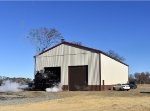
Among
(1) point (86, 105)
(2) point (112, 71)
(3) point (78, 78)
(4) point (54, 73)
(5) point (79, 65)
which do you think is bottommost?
(1) point (86, 105)

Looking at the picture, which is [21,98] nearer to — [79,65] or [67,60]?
[79,65]

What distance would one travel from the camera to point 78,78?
61.6 m

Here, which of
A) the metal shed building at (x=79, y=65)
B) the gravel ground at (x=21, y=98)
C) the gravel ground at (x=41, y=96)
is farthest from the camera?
the metal shed building at (x=79, y=65)

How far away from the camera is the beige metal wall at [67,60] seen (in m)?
60.3

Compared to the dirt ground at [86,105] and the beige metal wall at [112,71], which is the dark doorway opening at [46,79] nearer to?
the beige metal wall at [112,71]

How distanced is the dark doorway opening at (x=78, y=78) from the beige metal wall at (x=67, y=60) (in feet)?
2.25

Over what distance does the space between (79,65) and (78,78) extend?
2.19 meters

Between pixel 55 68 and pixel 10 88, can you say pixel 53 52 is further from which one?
pixel 10 88

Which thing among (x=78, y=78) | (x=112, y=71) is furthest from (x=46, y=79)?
(x=112, y=71)

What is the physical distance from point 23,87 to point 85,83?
11.6 meters

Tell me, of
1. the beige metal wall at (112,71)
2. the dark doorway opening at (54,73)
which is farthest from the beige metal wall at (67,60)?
the beige metal wall at (112,71)

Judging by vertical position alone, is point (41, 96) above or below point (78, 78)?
below

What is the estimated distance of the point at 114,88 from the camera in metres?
67.1

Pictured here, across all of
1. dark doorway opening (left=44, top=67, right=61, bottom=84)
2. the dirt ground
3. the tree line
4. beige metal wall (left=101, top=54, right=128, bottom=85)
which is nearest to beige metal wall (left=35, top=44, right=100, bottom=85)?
dark doorway opening (left=44, top=67, right=61, bottom=84)
